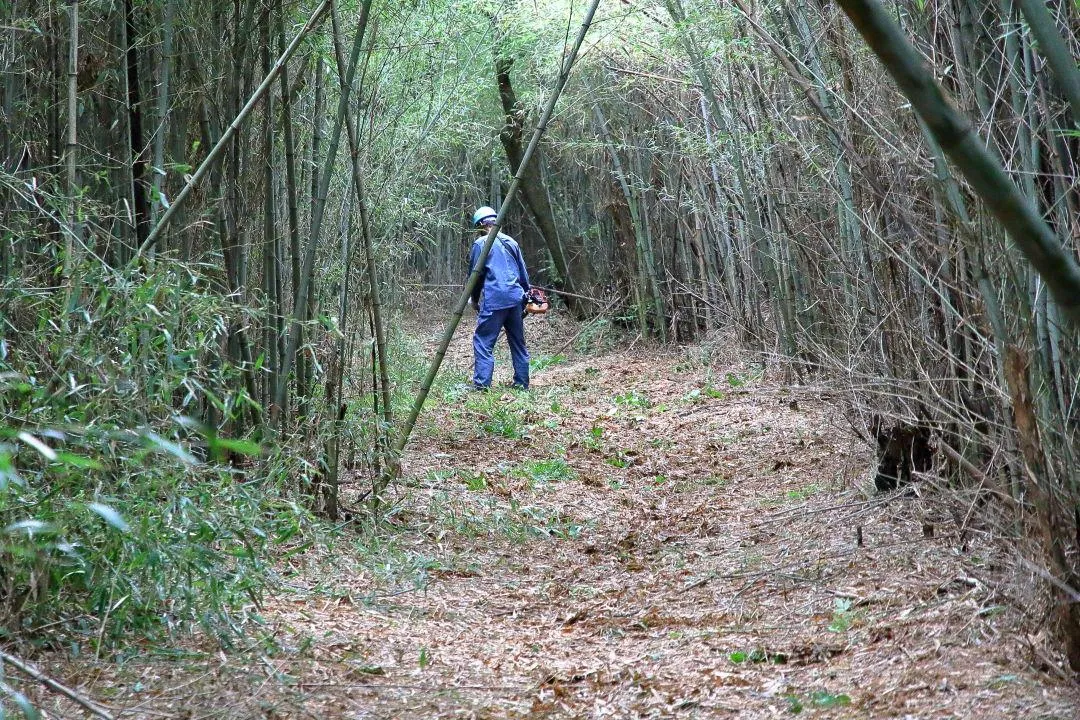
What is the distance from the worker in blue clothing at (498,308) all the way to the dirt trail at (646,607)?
2.61 metres

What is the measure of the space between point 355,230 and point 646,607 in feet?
7.78

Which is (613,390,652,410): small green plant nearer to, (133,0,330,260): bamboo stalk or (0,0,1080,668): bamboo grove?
(0,0,1080,668): bamboo grove

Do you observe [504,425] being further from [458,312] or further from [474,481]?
[458,312]

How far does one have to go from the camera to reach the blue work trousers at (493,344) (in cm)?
883

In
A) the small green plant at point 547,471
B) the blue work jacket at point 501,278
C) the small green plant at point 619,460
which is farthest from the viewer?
the blue work jacket at point 501,278

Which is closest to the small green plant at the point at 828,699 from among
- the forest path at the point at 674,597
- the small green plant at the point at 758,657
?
the forest path at the point at 674,597

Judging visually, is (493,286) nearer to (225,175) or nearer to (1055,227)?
(225,175)

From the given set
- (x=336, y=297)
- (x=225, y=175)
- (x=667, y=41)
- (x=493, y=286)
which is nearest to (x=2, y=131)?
(x=225, y=175)

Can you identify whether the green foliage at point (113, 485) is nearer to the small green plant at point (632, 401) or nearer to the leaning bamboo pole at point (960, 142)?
the leaning bamboo pole at point (960, 142)

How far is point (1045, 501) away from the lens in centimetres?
231

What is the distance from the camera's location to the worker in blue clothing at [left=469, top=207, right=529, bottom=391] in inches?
348

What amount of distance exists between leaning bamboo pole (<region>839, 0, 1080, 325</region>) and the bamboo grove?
0.18 metres

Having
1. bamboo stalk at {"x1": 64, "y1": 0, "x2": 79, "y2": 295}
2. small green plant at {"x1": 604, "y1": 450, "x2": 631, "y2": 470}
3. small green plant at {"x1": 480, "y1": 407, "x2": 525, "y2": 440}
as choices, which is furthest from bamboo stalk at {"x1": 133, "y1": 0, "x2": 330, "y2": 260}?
small green plant at {"x1": 480, "y1": 407, "x2": 525, "y2": 440}

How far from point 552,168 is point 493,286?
22.1 ft
